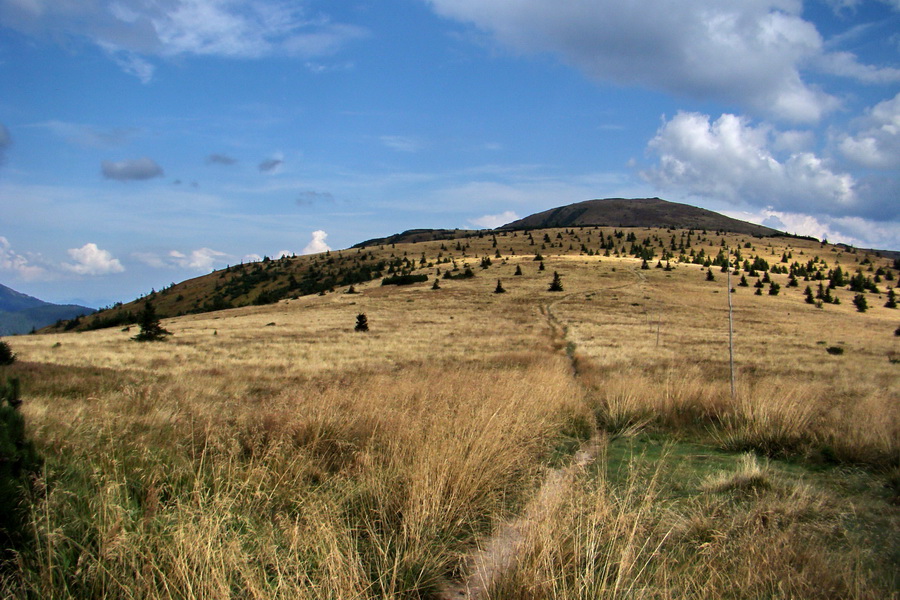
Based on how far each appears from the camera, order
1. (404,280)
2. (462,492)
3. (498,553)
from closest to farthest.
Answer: (498,553)
(462,492)
(404,280)

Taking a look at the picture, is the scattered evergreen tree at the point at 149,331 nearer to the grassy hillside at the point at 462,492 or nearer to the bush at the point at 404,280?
the grassy hillside at the point at 462,492

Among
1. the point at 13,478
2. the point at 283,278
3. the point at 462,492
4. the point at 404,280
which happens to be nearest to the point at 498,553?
the point at 462,492

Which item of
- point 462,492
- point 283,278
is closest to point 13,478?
point 462,492

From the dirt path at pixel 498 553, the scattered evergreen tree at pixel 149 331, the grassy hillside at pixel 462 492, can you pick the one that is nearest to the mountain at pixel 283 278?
the scattered evergreen tree at pixel 149 331

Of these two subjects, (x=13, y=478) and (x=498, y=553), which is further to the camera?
(x=498, y=553)

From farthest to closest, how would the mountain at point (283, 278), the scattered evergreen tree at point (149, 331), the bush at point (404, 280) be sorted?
the mountain at point (283, 278)
the bush at point (404, 280)
the scattered evergreen tree at point (149, 331)

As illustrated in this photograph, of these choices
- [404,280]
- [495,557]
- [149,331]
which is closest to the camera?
[495,557]

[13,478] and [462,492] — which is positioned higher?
[13,478]

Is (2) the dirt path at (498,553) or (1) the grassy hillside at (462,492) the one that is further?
(2) the dirt path at (498,553)

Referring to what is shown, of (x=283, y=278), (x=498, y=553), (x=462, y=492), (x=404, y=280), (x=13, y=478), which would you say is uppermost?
(x=283, y=278)

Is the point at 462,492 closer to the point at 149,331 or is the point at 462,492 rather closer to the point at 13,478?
the point at 13,478

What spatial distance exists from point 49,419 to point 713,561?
5891 mm

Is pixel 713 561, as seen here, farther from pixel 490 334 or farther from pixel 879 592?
pixel 490 334

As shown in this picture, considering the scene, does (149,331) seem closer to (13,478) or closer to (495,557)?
(13,478)
